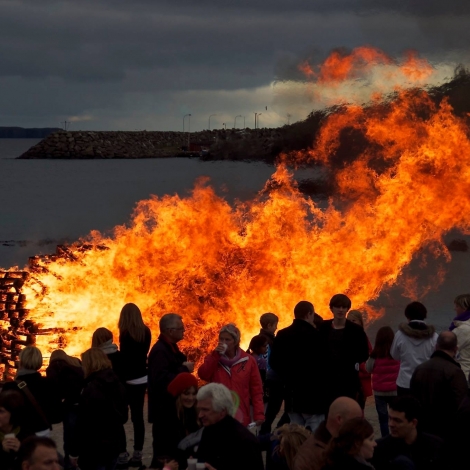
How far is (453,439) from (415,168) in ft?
38.2

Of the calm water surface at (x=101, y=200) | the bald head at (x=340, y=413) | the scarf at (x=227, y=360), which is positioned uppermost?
the bald head at (x=340, y=413)

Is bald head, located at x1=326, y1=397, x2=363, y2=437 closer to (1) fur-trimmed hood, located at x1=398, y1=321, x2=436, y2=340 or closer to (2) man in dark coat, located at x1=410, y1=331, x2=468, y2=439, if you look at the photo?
(2) man in dark coat, located at x1=410, y1=331, x2=468, y2=439

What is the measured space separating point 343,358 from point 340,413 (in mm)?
3254

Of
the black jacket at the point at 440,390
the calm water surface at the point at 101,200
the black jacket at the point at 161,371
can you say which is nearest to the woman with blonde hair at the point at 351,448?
the black jacket at the point at 161,371

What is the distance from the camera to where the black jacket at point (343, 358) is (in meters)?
9.05

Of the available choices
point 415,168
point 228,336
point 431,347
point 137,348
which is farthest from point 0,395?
point 415,168

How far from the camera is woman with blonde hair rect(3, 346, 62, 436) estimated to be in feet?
26.5

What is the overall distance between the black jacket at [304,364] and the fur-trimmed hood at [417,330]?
113cm

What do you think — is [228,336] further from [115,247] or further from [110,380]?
[115,247]

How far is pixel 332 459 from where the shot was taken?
5.48 m

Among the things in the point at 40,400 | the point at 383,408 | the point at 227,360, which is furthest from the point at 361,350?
the point at 40,400

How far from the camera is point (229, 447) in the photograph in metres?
6.11

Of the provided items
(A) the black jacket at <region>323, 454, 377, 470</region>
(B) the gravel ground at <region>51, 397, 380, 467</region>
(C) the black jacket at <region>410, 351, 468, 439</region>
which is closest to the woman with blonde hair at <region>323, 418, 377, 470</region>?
(A) the black jacket at <region>323, 454, 377, 470</region>

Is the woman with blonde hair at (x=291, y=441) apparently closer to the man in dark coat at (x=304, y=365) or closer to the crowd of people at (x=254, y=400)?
the crowd of people at (x=254, y=400)
